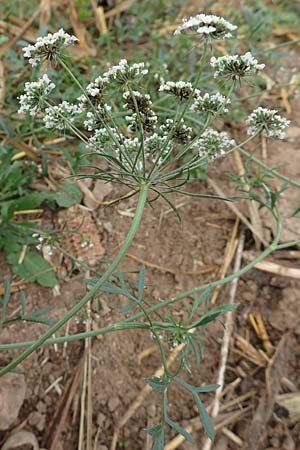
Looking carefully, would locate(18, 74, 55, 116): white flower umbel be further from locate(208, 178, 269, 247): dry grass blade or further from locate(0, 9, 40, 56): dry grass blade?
locate(0, 9, 40, 56): dry grass blade

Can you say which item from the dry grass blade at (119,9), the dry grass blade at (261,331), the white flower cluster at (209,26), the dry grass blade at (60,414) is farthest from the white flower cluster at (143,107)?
the dry grass blade at (119,9)

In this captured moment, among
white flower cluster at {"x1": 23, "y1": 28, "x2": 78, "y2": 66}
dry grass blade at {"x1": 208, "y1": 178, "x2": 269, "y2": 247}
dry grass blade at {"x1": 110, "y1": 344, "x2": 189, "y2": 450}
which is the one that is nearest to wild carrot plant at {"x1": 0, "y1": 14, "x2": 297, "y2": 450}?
white flower cluster at {"x1": 23, "y1": 28, "x2": 78, "y2": 66}

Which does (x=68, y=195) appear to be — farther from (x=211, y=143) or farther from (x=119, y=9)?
(x=119, y=9)

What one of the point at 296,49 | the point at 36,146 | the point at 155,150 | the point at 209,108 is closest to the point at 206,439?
the point at 155,150

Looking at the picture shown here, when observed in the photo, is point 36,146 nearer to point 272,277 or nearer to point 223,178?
point 223,178

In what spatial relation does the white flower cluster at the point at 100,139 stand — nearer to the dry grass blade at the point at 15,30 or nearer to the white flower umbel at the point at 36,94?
the white flower umbel at the point at 36,94

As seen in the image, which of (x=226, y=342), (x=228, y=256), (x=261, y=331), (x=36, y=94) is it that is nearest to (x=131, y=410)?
(x=226, y=342)
